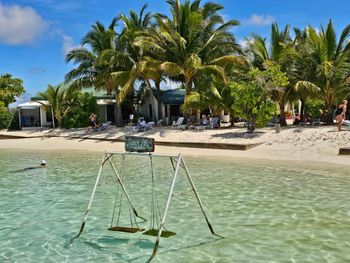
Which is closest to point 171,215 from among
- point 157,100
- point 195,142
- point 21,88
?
point 195,142

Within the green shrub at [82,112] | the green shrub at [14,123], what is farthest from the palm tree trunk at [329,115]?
the green shrub at [14,123]

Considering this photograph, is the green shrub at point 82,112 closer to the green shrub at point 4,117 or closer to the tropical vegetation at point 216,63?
the tropical vegetation at point 216,63

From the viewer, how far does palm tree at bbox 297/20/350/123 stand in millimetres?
24297

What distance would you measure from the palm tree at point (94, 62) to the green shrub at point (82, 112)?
1852mm

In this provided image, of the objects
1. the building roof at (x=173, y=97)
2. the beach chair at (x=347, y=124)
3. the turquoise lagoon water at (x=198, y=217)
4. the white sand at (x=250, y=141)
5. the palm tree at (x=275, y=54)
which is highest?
the palm tree at (x=275, y=54)

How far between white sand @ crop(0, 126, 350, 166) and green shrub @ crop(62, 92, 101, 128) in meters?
4.67

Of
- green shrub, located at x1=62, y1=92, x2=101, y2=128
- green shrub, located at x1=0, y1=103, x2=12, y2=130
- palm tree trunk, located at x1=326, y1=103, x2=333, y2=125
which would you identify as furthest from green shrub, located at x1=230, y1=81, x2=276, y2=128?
green shrub, located at x1=0, y1=103, x2=12, y2=130

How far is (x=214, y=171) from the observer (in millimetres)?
15984

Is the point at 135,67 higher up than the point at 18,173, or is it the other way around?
the point at 135,67

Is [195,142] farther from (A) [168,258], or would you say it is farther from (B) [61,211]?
(A) [168,258]

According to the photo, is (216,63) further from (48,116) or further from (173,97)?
(48,116)

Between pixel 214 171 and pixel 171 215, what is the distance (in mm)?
6776

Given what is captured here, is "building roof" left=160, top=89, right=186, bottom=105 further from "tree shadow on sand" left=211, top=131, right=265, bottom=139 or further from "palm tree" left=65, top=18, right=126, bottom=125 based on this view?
"tree shadow on sand" left=211, top=131, right=265, bottom=139

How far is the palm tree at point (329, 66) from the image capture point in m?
24.3
